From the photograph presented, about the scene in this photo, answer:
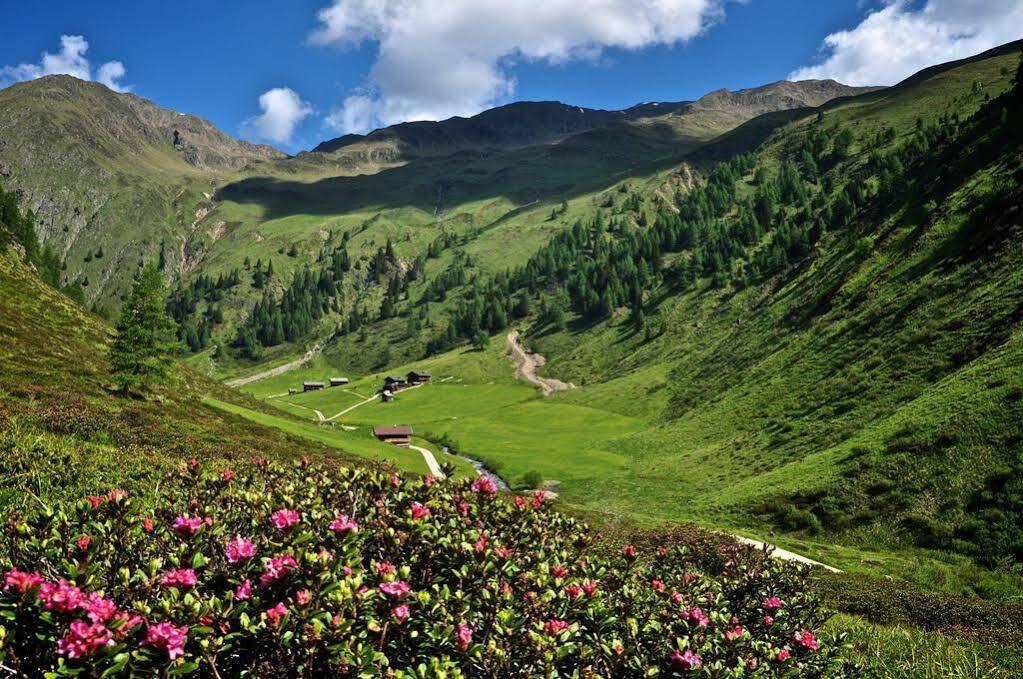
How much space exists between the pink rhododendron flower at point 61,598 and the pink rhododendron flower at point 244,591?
147cm

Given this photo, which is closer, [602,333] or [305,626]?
[305,626]

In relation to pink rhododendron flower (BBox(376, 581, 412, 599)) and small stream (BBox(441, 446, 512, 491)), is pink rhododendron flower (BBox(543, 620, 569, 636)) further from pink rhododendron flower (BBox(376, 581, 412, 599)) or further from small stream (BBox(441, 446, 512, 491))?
small stream (BBox(441, 446, 512, 491))

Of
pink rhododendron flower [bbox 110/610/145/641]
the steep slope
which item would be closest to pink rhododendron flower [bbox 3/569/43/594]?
pink rhododendron flower [bbox 110/610/145/641]

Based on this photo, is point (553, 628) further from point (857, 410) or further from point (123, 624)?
point (857, 410)

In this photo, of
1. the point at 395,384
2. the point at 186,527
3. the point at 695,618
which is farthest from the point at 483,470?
the point at 395,384

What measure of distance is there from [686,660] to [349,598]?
4.01 m

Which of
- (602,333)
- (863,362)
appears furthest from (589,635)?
(602,333)

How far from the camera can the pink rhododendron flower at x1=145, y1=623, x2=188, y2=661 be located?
4.71 meters

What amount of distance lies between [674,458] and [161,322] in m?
61.6

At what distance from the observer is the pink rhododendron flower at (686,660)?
253 inches

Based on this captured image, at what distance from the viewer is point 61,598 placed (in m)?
4.55

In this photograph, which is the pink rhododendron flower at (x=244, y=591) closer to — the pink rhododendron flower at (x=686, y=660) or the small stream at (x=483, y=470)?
the pink rhododendron flower at (x=686, y=660)

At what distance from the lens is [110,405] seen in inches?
1480

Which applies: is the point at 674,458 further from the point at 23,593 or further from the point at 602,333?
the point at 602,333
